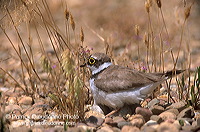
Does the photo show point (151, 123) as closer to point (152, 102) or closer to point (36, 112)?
point (152, 102)

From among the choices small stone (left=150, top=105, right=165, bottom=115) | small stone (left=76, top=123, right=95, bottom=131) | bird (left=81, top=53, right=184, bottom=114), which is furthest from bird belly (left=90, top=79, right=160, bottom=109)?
small stone (left=76, top=123, right=95, bottom=131)

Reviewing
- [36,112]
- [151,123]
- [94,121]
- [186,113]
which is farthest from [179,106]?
[36,112]

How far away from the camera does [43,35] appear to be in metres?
9.09

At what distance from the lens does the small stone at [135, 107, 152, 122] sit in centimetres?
321

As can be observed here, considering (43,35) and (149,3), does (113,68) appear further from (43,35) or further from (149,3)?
(43,35)

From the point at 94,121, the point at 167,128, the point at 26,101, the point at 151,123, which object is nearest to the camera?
the point at 167,128

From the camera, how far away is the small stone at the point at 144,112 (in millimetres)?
3215

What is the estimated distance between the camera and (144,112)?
3225 millimetres

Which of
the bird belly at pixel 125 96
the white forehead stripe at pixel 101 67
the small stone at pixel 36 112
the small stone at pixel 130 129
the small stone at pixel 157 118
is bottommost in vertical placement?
the small stone at pixel 130 129

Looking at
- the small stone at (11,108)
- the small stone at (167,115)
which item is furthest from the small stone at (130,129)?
the small stone at (11,108)

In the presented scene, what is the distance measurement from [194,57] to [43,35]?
4.14 m

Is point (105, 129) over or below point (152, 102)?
below

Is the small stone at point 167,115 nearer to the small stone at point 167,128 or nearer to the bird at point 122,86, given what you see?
the bird at point 122,86

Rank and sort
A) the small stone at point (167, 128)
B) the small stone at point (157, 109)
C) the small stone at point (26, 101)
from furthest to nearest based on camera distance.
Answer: the small stone at point (26, 101) < the small stone at point (157, 109) < the small stone at point (167, 128)
